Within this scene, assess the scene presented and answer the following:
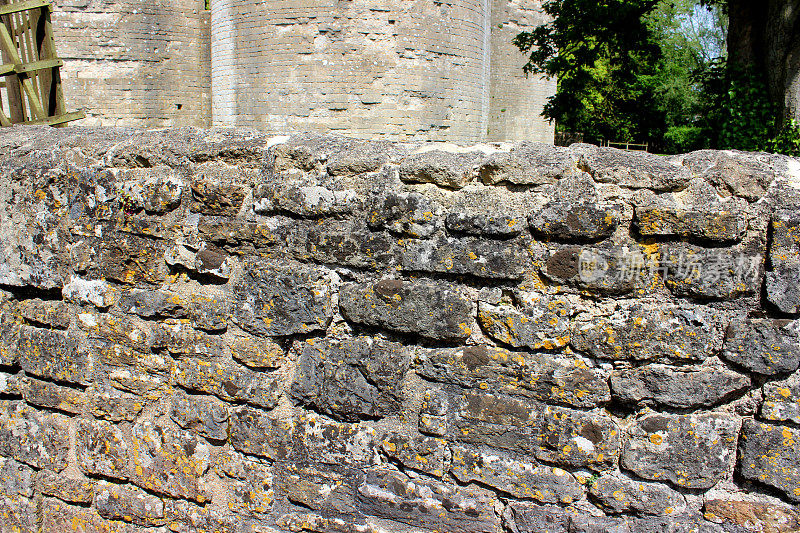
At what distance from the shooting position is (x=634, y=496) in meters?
1.58

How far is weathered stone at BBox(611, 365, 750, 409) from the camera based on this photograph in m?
1.52

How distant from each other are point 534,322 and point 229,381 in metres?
0.99

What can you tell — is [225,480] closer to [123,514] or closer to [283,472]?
[283,472]

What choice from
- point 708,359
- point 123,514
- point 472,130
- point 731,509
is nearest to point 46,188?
point 123,514

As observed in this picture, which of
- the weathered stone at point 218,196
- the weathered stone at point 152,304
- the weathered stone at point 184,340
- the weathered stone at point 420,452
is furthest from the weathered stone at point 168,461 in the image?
the weathered stone at point 218,196

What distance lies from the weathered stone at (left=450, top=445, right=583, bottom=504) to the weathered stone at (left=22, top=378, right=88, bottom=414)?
1.36m

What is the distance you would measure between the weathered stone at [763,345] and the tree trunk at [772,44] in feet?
21.2

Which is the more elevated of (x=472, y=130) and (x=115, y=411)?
(x=472, y=130)

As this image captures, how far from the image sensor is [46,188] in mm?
2006

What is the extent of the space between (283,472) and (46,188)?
129cm

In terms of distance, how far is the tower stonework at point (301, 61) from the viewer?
996 centimetres

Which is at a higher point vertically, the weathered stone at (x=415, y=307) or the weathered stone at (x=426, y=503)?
the weathered stone at (x=415, y=307)

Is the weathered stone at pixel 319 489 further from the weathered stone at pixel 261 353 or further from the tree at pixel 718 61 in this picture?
the tree at pixel 718 61

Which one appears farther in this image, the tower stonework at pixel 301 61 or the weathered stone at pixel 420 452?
the tower stonework at pixel 301 61
